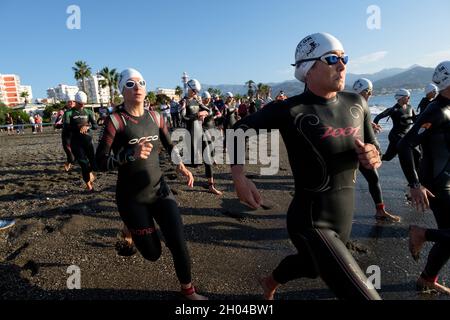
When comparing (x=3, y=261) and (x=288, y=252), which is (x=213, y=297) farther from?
(x=3, y=261)

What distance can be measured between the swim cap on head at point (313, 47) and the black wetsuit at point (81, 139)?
19.9 ft

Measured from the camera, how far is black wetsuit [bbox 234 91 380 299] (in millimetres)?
2234

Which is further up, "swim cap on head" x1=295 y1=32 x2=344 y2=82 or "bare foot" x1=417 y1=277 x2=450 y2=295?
"swim cap on head" x1=295 y1=32 x2=344 y2=82

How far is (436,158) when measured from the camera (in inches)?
122

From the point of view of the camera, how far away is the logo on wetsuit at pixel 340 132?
88.1 inches

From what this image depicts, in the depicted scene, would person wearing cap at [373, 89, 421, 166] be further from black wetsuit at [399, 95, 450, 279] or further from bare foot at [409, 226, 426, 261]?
bare foot at [409, 226, 426, 261]

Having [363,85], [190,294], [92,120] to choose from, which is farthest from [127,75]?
[92,120]

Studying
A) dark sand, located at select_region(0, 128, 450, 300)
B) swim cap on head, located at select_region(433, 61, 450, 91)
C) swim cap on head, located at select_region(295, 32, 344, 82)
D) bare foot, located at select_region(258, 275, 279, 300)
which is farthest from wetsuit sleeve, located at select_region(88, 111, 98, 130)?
swim cap on head, located at select_region(433, 61, 450, 91)

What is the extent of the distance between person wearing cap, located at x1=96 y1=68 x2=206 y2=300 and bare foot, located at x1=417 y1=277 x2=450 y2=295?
2.26 metres

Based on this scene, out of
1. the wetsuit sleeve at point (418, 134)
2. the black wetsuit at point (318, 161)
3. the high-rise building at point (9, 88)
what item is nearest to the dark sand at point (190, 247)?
the black wetsuit at point (318, 161)

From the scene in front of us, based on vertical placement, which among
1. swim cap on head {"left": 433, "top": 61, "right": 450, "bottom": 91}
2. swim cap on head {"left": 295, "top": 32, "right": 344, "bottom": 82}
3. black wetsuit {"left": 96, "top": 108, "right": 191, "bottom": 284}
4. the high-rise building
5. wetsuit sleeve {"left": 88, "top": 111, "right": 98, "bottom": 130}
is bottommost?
black wetsuit {"left": 96, "top": 108, "right": 191, "bottom": 284}

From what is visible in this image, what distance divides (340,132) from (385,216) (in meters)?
3.54

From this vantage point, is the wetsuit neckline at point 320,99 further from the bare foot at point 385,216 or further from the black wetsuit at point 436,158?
the bare foot at point 385,216
